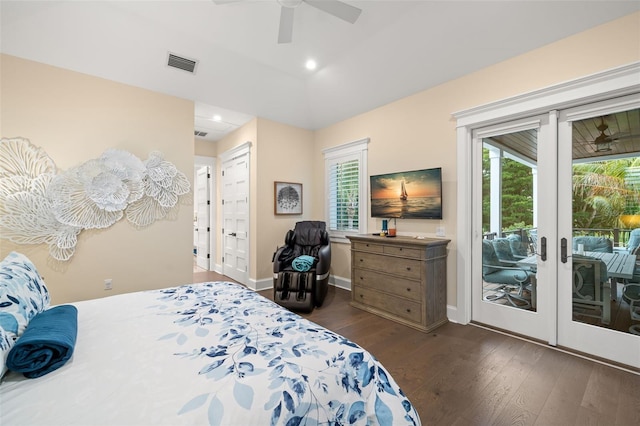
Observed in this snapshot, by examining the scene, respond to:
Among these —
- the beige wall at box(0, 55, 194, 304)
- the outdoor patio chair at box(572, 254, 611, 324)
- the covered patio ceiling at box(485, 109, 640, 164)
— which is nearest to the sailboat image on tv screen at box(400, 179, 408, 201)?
the covered patio ceiling at box(485, 109, 640, 164)

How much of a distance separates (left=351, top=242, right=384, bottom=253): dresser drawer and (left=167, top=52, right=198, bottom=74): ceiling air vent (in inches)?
124

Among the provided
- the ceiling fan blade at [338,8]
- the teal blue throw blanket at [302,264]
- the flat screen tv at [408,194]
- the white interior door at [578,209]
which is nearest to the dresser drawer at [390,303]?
the teal blue throw blanket at [302,264]

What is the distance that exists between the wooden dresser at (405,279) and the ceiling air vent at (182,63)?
10.2ft

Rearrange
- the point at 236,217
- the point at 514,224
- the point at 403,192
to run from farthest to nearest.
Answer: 1. the point at 236,217
2. the point at 403,192
3. the point at 514,224

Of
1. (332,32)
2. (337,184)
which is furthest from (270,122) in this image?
(332,32)

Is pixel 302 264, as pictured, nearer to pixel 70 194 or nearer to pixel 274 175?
A: pixel 274 175

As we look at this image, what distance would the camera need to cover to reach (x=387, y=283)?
329 cm

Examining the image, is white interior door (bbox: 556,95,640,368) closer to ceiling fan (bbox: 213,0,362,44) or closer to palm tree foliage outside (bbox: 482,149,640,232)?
palm tree foliage outside (bbox: 482,149,640,232)

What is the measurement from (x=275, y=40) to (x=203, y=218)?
4.29 metres

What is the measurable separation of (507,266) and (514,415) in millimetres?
1625

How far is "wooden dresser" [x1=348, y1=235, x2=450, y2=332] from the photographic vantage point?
2932mm

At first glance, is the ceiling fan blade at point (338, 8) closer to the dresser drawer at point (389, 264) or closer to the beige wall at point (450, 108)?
the beige wall at point (450, 108)

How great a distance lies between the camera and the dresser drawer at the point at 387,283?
3.00 m

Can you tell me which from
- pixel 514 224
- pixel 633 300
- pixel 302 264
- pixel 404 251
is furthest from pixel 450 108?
pixel 302 264
